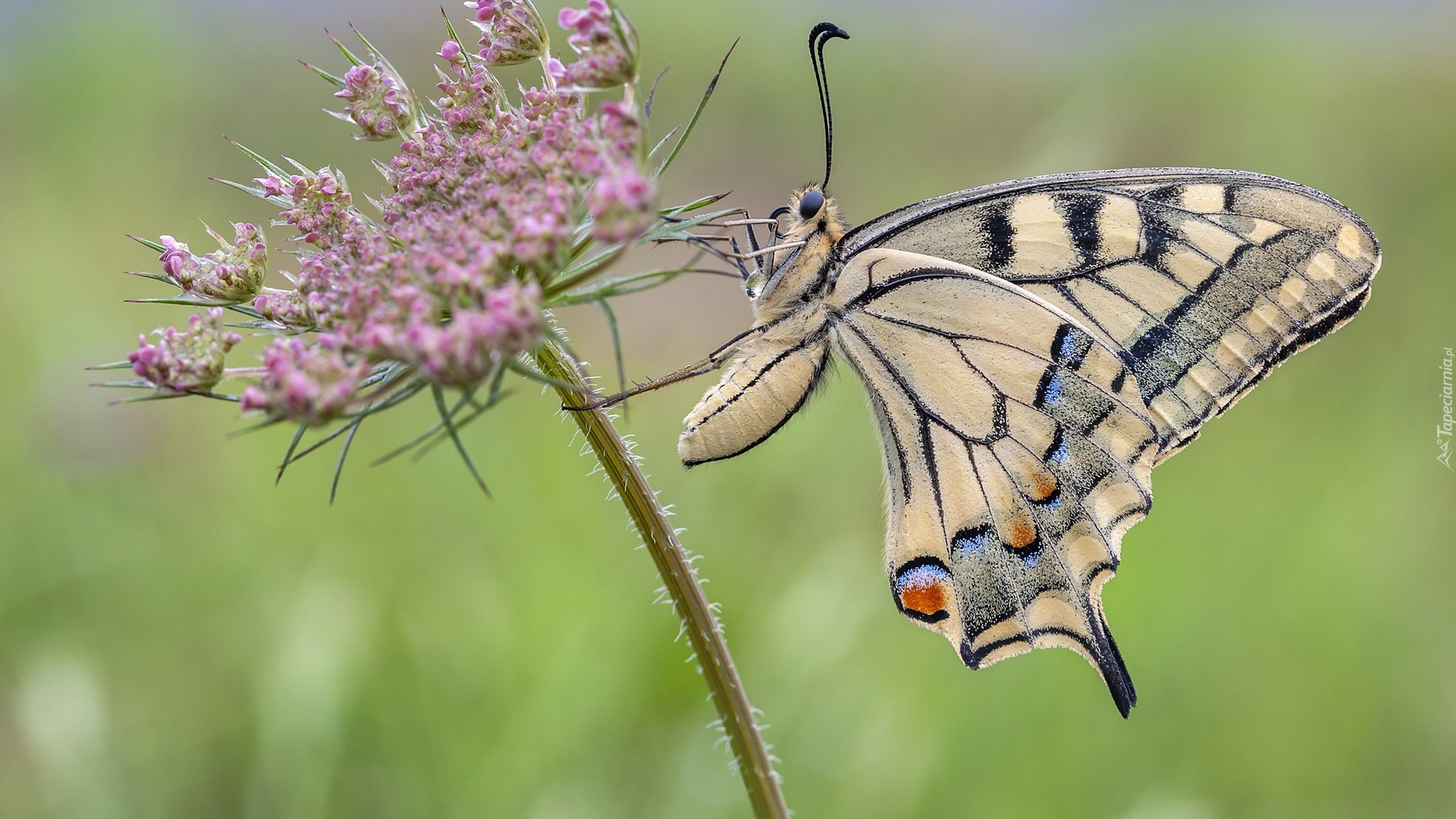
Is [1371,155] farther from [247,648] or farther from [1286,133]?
[247,648]

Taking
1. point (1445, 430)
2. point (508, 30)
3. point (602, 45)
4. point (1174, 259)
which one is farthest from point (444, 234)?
point (1445, 430)

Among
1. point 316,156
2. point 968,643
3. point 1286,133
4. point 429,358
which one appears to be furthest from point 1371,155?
point 316,156

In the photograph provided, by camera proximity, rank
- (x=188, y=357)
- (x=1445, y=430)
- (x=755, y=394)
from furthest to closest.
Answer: (x=1445, y=430), (x=755, y=394), (x=188, y=357)

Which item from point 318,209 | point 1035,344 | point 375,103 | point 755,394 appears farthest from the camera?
point 1035,344

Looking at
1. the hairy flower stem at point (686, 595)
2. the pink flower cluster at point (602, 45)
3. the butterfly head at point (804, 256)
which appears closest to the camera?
the pink flower cluster at point (602, 45)

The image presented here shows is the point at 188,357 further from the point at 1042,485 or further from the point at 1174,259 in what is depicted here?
the point at 1174,259

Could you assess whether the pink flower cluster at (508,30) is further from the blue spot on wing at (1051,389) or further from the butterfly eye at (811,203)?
the blue spot on wing at (1051,389)

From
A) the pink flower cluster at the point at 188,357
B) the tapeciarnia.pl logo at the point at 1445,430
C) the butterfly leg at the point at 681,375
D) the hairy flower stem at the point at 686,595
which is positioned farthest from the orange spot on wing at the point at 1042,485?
the tapeciarnia.pl logo at the point at 1445,430
